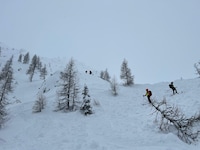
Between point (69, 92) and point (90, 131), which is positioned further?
point (69, 92)

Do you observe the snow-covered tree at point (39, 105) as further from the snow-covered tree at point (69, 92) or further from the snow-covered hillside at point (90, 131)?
the snow-covered tree at point (69, 92)

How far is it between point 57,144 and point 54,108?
10.8 m

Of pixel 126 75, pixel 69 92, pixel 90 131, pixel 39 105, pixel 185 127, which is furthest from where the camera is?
pixel 126 75

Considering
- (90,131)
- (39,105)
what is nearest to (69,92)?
(39,105)

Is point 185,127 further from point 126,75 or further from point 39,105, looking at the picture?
point 126,75

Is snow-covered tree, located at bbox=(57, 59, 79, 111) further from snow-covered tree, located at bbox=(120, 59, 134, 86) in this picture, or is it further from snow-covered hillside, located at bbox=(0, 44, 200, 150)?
snow-covered tree, located at bbox=(120, 59, 134, 86)

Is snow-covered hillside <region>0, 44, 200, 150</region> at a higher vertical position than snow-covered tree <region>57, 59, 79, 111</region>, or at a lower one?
lower

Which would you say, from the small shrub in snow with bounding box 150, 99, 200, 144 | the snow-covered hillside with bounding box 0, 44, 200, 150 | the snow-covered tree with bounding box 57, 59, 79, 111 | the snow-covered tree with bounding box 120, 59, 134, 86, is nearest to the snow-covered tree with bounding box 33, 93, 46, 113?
the snow-covered hillside with bounding box 0, 44, 200, 150

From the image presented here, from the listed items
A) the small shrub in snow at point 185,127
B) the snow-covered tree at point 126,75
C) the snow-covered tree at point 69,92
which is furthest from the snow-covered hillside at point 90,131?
the snow-covered tree at point 126,75

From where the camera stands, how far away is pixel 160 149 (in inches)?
354

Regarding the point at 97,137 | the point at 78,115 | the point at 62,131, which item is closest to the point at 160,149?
the point at 97,137

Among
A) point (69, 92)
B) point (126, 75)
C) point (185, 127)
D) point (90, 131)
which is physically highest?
point (126, 75)

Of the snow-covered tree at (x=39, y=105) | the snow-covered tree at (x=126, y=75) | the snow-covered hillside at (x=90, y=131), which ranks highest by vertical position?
the snow-covered tree at (x=126, y=75)

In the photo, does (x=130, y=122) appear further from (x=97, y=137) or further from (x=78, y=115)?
(x=78, y=115)
